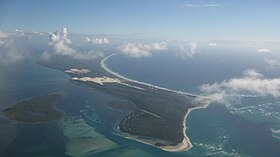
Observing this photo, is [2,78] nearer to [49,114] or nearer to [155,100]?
[49,114]

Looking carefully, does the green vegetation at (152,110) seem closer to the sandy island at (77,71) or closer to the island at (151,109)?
the island at (151,109)

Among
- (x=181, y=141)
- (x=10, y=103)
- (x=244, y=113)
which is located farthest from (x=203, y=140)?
(x=10, y=103)

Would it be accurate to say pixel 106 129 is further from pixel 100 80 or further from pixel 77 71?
pixel 77 71

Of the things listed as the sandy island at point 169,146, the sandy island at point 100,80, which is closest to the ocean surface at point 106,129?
the sandy island at point 169,146

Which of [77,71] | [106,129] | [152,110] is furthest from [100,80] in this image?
[106,129]

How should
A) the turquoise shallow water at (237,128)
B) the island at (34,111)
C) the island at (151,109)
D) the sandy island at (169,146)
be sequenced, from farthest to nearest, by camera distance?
the island at (34,111)
the island at (151,109)
the turquoise shallow water at (237,128)
the sandy island at (169,146)

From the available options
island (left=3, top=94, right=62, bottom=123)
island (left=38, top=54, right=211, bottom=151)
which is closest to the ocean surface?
island (left=38, top=54, right=211, bottom=151)

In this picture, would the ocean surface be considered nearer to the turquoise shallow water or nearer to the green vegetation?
the turquoise shallow water

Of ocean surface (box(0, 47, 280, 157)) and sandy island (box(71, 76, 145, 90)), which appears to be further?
sandy island (box(71, 76, 145, 90))
